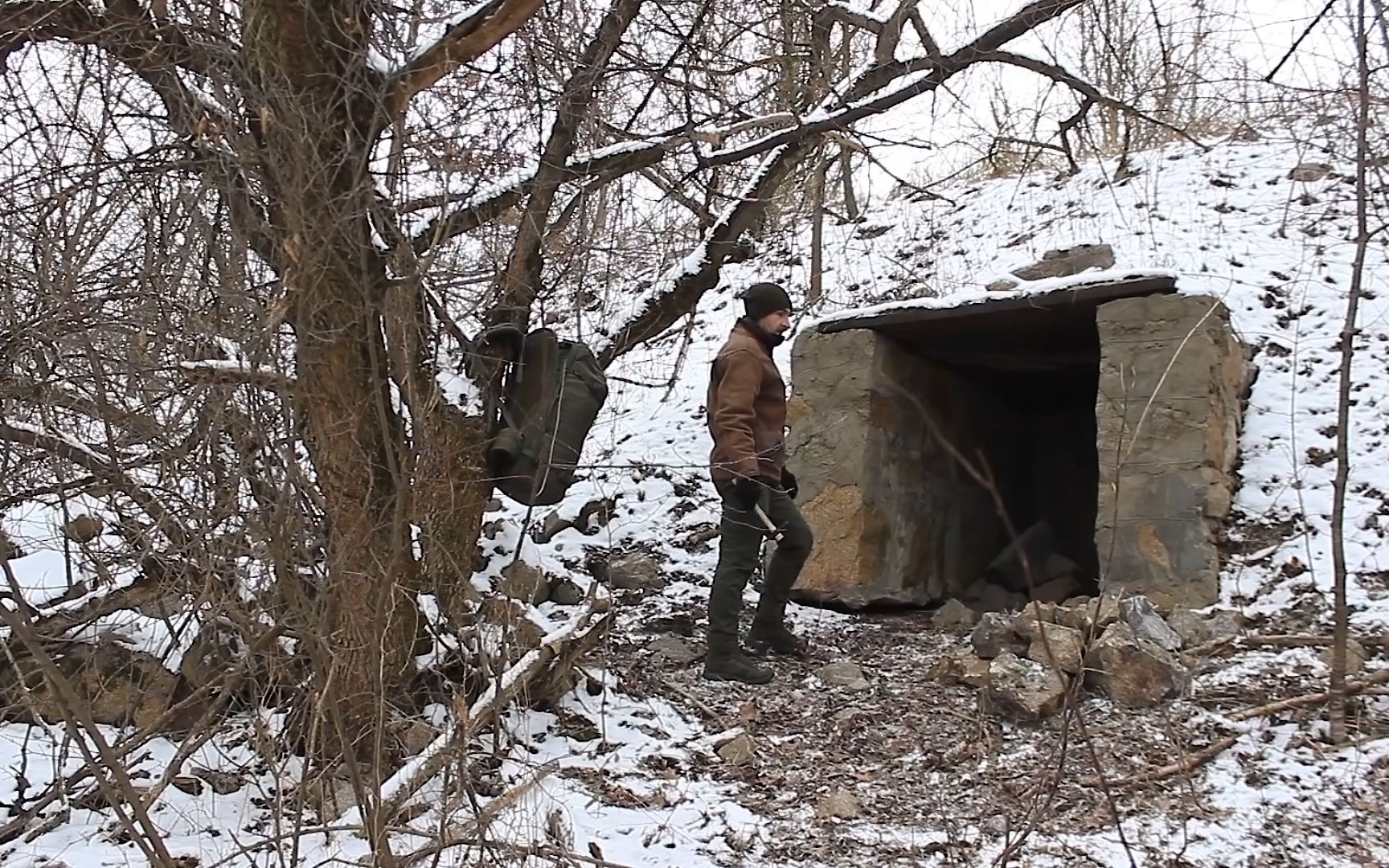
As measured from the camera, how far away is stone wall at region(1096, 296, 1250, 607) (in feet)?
15.4

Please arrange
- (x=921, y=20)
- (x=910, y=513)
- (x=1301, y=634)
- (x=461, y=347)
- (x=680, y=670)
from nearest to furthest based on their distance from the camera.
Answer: (x=461, y=347) → (x=1301, y=634) → (x=680, y=670) → (x=921, y=20) → (x=910, y=513)

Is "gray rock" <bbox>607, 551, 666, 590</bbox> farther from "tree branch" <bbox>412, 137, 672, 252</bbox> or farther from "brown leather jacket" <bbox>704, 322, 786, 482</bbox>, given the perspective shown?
"tree branch" <bbox>412, 137, 672, 252</bbox>

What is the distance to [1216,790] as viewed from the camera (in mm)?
3025

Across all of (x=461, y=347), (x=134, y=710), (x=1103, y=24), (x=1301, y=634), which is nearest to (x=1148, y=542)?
(x=1301, y=634)

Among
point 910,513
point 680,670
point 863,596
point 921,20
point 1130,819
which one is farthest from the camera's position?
point 910,513

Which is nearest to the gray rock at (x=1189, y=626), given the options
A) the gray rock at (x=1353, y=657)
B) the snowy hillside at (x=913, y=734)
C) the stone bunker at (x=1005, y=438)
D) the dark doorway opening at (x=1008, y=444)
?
the snowy hillside at (x=913, y=734)

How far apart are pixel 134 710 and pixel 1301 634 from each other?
408 centimetres

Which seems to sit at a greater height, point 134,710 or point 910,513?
point 910,513

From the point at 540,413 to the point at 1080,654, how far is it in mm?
1887

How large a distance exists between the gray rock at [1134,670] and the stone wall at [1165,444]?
971 millimetres

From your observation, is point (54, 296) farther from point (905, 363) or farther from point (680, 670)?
point (905, 363)

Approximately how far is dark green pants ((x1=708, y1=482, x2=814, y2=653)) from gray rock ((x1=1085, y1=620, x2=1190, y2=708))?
1.27m

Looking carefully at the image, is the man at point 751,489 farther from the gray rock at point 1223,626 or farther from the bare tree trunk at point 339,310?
the gray rock at point 1223,626

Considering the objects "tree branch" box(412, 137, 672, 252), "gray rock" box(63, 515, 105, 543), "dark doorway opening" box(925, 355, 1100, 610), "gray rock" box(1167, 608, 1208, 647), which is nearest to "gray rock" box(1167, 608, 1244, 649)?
"gray rock" box(1167, 608, 1208, 647)
